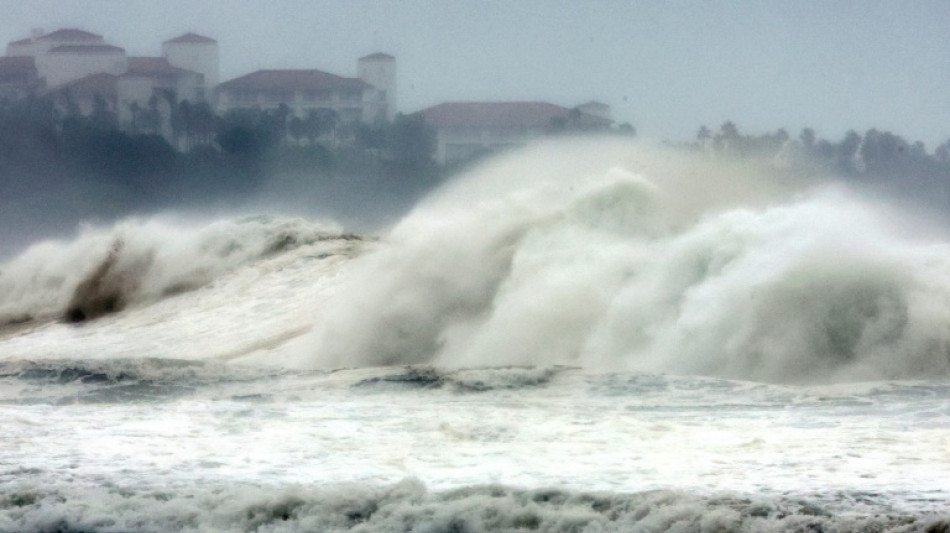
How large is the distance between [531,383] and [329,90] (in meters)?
57.7

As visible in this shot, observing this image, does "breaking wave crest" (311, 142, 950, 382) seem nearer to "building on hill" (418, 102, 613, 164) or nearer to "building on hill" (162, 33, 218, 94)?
"building on hill" (418, 102, 613, 164)

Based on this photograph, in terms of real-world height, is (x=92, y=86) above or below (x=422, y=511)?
above

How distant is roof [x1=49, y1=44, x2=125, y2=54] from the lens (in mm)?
66125

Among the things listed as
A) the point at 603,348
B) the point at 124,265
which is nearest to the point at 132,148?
the point at 124,265

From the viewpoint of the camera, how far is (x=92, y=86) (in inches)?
2435

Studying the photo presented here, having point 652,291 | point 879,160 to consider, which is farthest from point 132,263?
point 879,160

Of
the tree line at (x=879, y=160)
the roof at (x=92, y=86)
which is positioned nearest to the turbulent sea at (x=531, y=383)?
the tree line at (x=879, y=160)

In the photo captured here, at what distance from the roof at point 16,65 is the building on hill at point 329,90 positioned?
8620mm

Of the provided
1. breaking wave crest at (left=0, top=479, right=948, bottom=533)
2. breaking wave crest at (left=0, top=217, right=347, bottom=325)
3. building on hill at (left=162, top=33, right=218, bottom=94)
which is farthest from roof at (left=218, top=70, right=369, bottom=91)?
breaking wave crest at (left=0, top=479, right=948, bottom=533)

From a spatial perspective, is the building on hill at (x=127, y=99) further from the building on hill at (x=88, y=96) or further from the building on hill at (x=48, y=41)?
the building on hill at (x=48, y=41)

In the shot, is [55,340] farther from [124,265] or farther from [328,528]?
[328,528]

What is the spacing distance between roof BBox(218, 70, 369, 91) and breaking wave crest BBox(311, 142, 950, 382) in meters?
47.9

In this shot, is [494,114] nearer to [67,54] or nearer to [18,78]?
[67,54]

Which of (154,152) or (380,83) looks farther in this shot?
(380,83)
